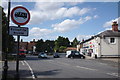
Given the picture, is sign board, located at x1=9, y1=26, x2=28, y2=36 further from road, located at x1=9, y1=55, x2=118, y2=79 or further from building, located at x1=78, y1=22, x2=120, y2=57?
building, located at x1=78, y1=22, x2=120, y2=57

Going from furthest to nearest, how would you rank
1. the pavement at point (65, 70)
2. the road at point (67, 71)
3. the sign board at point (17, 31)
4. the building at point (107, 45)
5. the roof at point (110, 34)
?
the roof at point (110, 34) < the building at point (107, 45) < the pavement at point (65, 70) < the road at point (67, 71) < the sign board at point (17, 31)

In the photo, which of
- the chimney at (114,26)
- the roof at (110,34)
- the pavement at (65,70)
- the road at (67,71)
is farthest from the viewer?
the chimney at (114,26)

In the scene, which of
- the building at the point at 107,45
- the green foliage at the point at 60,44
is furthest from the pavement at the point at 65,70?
the green foliage at the point at 60,44

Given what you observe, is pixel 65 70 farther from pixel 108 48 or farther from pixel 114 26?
pixel 114 26

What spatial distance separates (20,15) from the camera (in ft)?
23.9

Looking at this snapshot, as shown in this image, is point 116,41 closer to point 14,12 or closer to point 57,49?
point 14,12

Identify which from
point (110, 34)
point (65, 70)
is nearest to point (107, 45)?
point (110, 34)

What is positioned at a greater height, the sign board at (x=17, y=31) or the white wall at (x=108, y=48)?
the sign board at (x=17, y=31)

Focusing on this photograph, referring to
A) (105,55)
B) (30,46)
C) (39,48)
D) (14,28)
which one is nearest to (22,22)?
(14,28)

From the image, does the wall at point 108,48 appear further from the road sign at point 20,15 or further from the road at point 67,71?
the road sign at point 20,15

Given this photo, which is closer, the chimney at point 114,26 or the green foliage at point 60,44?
the chimney at point 114,26

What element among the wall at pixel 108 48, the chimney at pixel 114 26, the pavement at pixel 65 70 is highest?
the chimney at pixel 114 26

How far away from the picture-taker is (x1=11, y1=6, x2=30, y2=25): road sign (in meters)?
7.11

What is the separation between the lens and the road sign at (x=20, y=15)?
711cm
